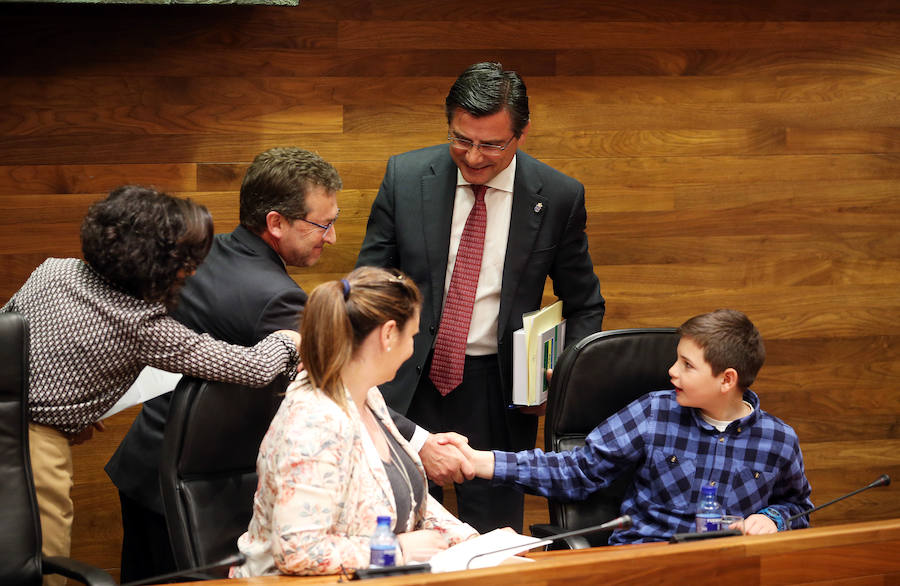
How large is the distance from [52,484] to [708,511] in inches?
55.4

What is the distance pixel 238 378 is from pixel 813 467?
259 cm

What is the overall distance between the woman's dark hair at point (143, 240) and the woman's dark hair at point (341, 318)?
304 millimetres

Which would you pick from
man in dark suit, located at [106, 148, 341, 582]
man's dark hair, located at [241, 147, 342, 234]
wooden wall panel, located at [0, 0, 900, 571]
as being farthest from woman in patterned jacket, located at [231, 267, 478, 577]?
wooden wall panel, located at [0, 0, 900, 571]

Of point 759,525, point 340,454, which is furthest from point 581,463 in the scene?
point 340,454

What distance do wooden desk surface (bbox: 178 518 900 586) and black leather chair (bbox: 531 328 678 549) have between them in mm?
601

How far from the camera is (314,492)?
1577 mm

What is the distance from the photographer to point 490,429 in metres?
2.71

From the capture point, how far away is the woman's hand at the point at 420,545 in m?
1.74

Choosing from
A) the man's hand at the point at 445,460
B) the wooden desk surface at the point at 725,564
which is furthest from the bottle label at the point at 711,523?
the man's hand at the point at 445,460

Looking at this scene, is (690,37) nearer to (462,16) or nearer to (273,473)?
(462,16)

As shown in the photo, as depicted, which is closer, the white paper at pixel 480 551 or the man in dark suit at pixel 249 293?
the white paper at pixel 480 551

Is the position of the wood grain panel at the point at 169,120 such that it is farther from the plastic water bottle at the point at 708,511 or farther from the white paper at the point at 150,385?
the plastic water bottle at the point at 708,511

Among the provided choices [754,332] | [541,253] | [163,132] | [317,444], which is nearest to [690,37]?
[541,253]

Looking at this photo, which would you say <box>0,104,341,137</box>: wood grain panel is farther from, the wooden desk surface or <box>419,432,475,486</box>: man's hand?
the wooden desk surface
